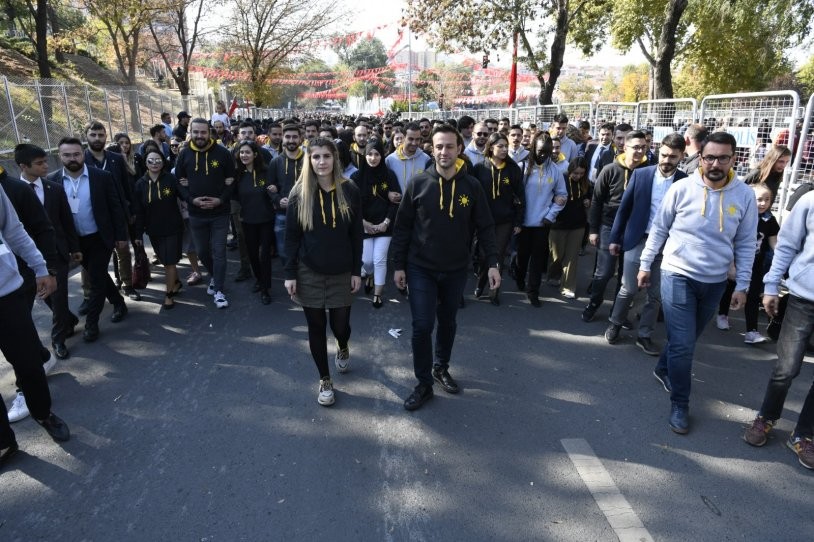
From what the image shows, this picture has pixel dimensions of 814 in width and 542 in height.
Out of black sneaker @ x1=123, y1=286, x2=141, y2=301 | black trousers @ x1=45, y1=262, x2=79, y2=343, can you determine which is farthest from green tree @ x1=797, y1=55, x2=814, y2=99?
black trousers @ x1=45, y1=262, x2=79, y2=343

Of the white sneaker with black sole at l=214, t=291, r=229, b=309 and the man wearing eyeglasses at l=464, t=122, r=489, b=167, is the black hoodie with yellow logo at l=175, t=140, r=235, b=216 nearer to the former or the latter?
the white sneaker with black sole at l=214, t=291, r=229, b=309

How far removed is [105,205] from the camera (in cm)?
541

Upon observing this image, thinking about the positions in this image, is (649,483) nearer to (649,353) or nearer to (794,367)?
(794,367)

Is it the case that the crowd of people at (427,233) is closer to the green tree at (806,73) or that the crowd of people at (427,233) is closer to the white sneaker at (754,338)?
the white sneaker at (754,338)

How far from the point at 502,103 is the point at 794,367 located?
65.7 metres

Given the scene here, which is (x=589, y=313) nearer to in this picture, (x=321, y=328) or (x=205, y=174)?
(x=321, y=328)

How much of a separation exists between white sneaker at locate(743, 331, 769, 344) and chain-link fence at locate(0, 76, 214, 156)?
13875 millimetres

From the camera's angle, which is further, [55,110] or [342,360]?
[55,110]

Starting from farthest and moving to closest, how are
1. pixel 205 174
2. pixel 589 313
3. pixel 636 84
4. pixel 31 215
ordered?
pixel 636 84
pixel 205 174
pixel 589 313
pixel 31 215

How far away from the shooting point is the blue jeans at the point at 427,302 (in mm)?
3850

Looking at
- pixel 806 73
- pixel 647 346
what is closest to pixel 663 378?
pixel 647 346

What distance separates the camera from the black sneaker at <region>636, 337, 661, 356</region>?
196 inches

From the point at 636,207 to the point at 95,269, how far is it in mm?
5520

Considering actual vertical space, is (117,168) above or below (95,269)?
above
